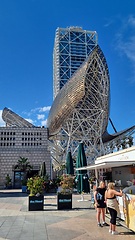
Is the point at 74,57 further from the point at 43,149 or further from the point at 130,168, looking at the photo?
the point at 130,168

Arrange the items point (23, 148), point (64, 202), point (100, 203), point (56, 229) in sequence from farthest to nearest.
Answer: point (23, 148), point (64, 202), point (100, 203), point (56, 229)

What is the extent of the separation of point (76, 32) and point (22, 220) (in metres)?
146

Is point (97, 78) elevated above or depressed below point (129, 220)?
above

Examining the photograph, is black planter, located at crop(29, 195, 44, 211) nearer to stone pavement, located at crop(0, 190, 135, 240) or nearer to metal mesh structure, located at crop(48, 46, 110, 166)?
stone pavement, located at crop(0, 190, 135, 240)

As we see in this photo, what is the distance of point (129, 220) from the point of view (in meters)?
8.16

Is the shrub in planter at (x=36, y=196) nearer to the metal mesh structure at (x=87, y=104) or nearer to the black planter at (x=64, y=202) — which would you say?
the black planter at (x=64, y=202)

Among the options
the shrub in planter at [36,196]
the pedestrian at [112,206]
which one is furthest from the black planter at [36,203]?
the pedestrian at [112,206]

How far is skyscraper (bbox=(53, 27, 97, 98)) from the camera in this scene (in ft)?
448

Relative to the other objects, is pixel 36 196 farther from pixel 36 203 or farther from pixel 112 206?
pixel 112 206

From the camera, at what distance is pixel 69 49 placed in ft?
463

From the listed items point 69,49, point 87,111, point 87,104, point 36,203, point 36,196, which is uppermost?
point 69,49

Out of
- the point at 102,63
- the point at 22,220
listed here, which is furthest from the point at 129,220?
the point at 102,63

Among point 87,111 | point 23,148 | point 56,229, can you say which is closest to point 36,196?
point 56,229

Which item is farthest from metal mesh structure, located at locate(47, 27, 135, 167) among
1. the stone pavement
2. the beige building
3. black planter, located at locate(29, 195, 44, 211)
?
the stone pavement
